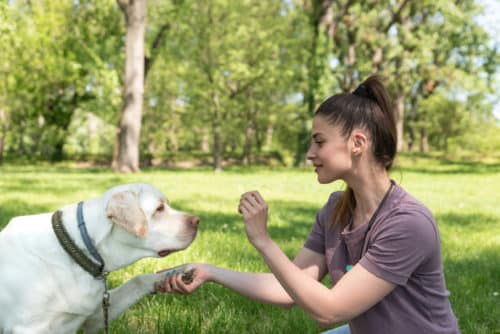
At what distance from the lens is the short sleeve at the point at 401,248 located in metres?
2.36

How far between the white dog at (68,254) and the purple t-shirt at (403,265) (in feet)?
3.91

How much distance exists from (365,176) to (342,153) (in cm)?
20

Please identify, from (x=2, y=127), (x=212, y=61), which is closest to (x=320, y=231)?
(x=212, y=61)

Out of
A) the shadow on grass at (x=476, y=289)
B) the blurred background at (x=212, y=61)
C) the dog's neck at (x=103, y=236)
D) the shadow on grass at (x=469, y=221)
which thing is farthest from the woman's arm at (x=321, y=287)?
the blurred background at (x=212, y=61)

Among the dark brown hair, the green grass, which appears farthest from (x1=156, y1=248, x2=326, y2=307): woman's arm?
the dark brown hair

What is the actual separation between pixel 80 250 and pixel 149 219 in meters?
0.45

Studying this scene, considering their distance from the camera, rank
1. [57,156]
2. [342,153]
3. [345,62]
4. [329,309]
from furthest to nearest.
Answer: [57,156], [345,62], [342,153], [329,309]

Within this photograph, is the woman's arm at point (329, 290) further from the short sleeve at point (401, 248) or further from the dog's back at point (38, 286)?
the dog's back at point (38, 286)

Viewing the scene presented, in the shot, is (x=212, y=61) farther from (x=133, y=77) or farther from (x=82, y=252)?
(x=82, y=252)

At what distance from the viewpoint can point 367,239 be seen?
2580 mm

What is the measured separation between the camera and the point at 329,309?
7.65 ft

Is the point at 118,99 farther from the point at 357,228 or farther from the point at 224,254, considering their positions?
the point at 357,228

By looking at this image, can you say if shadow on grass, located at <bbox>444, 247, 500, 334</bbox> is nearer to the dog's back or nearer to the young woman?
the young woman

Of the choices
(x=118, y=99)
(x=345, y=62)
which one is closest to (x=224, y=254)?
(x=118, y=99)
